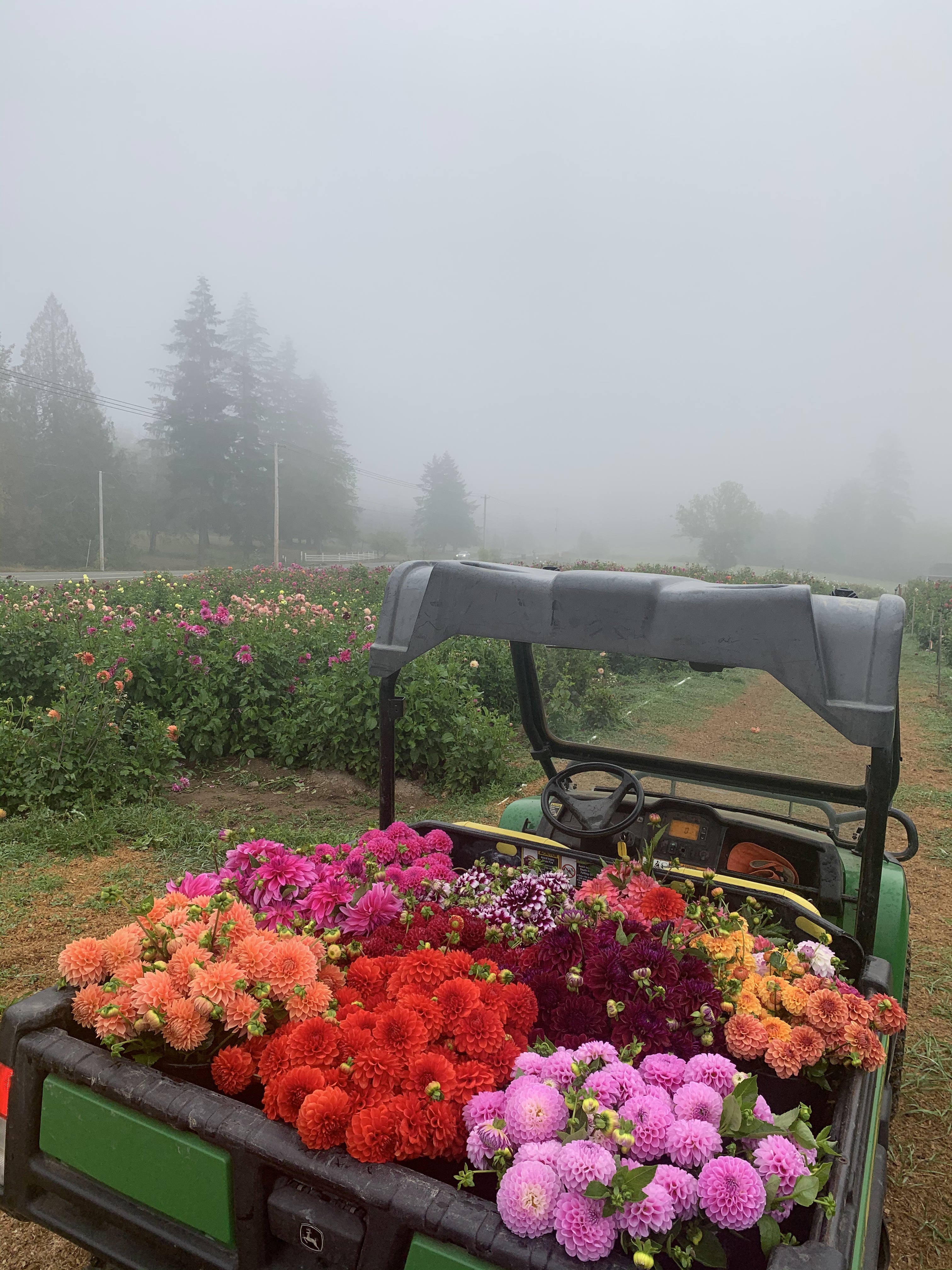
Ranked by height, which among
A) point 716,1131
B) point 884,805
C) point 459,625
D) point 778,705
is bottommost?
point 716,1131

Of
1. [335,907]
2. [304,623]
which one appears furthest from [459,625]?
[304,623]

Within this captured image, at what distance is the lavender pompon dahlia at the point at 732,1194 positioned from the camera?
4.10ft

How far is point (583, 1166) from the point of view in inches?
50.1

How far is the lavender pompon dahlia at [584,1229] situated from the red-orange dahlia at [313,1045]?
48cm

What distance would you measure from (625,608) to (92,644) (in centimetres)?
601

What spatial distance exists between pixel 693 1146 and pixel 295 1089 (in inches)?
27.9

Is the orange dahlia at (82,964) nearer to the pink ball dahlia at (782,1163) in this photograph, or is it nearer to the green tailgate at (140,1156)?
the green tailgate at (140,1156)

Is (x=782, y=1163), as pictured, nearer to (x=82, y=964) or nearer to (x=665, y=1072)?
(x=665, y=1072)

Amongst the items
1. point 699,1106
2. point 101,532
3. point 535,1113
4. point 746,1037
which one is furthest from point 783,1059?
point 101,532

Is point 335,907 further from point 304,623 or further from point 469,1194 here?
point 304,623

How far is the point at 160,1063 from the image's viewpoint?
5.64 feet

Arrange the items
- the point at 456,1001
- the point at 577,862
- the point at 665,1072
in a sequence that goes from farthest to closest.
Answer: the point at 577,862 < the point at 456,1001 < the point at 665,1072

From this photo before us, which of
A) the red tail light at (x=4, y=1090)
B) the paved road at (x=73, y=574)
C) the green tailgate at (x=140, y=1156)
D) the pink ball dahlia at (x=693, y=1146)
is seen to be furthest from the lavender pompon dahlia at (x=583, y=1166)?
the paved road at (x=73, y=574)

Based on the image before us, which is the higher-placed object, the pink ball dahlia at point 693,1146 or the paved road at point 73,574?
the pink ball dahlia at point 693,1146
